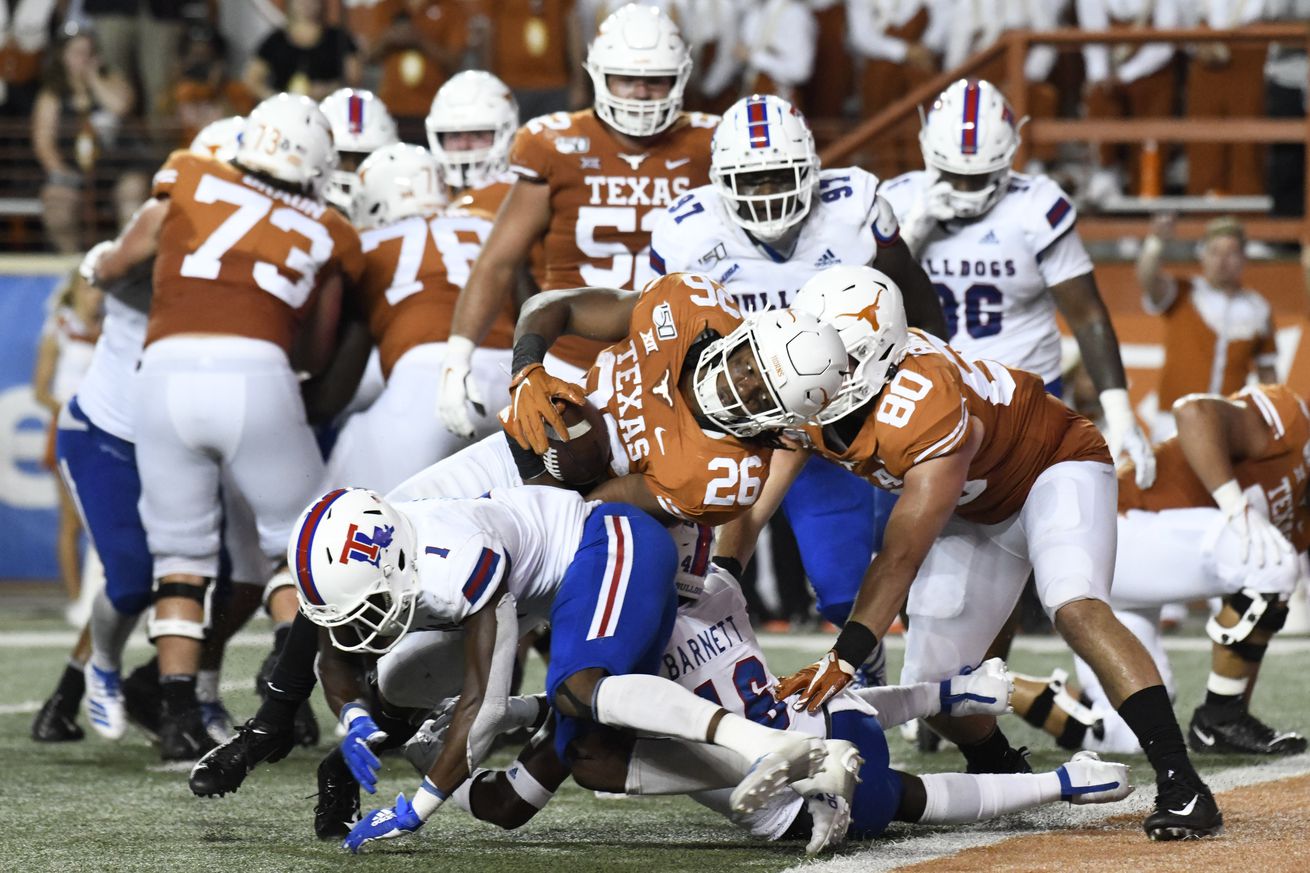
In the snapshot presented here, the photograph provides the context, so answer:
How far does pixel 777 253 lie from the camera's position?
17.1 feet

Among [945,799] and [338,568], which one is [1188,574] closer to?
[945,799]

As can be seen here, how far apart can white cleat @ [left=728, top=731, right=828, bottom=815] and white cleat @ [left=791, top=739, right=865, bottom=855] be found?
0.23 ft

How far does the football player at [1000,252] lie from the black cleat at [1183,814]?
1792 millimetres

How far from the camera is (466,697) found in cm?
389

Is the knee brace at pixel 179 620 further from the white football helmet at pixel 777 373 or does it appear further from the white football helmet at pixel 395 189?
the white football helmet at pixel 777 373

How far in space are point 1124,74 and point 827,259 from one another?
5.46m

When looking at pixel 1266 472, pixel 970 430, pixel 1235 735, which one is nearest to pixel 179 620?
pixel 970 430

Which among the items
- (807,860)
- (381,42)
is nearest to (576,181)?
(807,860)

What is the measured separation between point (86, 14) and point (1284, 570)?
7.88 m

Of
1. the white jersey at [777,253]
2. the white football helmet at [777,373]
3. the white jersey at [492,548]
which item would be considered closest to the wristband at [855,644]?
the white football helmet at [777,373]

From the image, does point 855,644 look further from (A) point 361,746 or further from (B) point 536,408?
(A) point 361,746

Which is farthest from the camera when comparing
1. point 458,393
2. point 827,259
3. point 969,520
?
point 458,393

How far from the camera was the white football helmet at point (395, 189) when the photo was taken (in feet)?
21.2

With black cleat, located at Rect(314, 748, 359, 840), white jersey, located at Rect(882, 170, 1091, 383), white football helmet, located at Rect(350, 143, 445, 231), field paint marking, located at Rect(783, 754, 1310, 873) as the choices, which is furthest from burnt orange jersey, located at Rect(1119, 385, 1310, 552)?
black cleat, located at Rect(314, 748, 359, 840)
